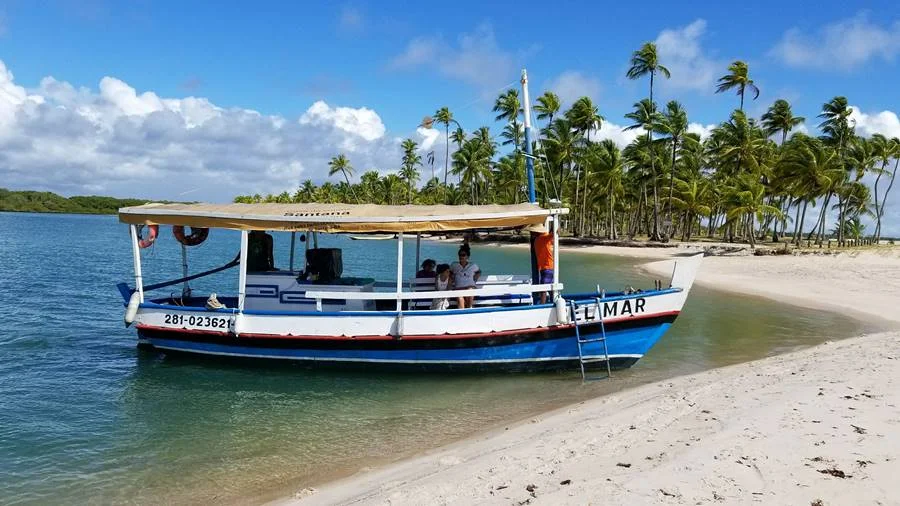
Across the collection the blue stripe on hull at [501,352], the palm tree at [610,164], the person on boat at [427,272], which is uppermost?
the palm tree at [610,164]

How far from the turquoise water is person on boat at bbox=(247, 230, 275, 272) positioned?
6.92 feet

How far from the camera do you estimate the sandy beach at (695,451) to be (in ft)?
16.0

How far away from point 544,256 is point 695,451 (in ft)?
19.9

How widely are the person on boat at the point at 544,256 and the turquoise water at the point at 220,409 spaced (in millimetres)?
A: 1826

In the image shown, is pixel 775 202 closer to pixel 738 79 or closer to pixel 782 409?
pixel 738 79

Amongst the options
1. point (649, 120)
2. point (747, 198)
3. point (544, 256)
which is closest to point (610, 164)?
point (649, 120)

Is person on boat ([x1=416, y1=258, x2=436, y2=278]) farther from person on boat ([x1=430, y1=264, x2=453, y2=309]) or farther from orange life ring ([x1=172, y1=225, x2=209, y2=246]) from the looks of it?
orange life ring ([x1=172, y1=225, x2=209, y2=246])

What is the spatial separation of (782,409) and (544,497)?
377 cm

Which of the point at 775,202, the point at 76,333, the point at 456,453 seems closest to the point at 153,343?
the point at 76,333

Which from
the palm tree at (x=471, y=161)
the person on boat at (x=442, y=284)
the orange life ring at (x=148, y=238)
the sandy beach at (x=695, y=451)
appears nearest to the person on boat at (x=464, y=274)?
the person on boat at (x=442, y=284)

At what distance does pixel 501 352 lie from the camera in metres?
11.1

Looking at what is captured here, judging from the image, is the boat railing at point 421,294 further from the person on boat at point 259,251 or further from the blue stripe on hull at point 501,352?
Result: the person on boat at point 259,251

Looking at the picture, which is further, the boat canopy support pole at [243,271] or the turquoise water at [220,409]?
the boat canopy support pole at [243,271]

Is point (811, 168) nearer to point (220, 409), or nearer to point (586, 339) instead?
point (586, 339)
